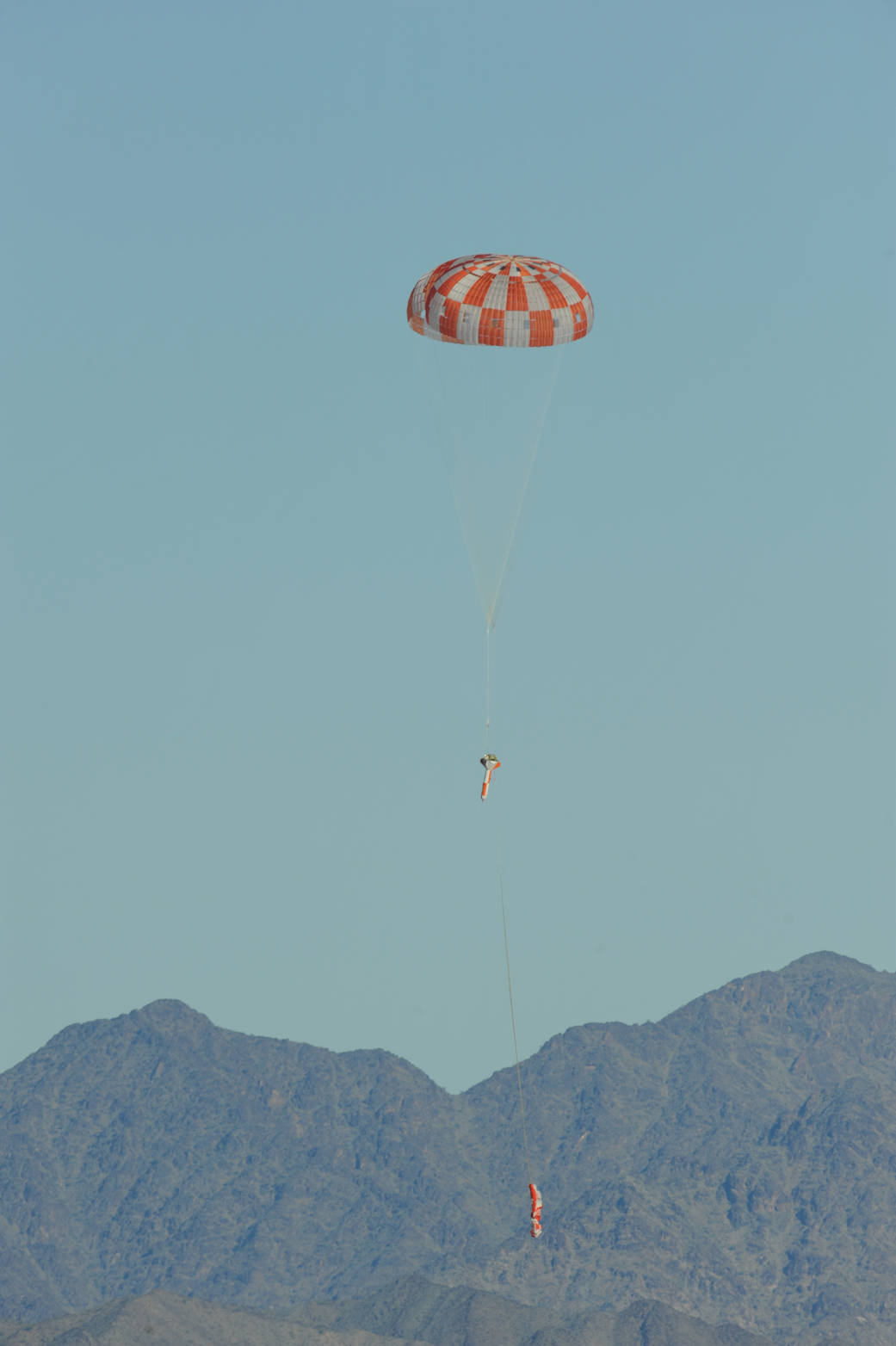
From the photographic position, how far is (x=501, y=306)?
12006 centimetres

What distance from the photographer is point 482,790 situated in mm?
118375

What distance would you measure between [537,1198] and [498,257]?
4408 cm

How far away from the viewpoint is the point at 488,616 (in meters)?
118

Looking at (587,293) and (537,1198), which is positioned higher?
(587,293)

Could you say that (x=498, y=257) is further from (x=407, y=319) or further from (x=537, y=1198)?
(x=537, y=1198)

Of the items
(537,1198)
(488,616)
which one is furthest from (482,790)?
(537,1198)

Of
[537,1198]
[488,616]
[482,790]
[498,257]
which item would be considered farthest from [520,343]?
[537,1198]

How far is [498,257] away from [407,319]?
5.20 meters

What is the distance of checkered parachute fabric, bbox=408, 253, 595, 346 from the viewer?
120m

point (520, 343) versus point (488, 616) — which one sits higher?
point (520, 343)

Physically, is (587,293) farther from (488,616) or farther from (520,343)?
(488,616)

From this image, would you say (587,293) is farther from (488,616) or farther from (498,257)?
(488,616)

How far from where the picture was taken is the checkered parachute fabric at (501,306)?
120 meters

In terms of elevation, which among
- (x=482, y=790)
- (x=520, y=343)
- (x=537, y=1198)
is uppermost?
(x=520, y=343)
